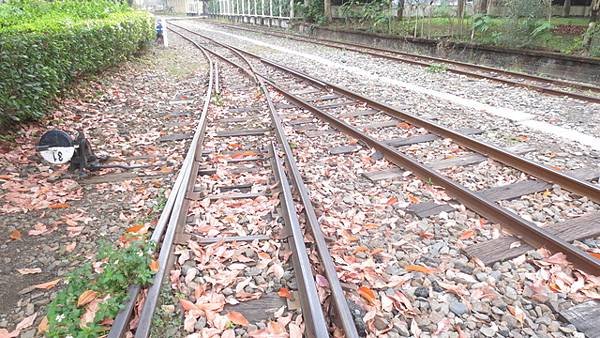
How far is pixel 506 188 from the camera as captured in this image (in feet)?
14.5

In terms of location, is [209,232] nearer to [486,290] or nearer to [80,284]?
[80,284]

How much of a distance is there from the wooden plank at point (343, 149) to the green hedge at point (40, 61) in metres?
4.45

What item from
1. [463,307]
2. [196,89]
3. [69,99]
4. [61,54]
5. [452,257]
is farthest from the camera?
[196,89]

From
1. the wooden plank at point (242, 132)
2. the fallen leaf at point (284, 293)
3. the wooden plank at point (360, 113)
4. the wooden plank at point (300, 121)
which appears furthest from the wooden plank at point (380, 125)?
the fallen leaf at point (284, 293)

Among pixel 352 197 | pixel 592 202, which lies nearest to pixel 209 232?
pixel 352 197

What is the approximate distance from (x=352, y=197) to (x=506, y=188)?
168 cm

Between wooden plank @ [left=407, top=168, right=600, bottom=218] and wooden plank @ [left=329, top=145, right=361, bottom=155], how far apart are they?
172cm

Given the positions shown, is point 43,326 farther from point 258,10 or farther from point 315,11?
point 258,10

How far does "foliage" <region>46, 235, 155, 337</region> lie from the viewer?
256 centimetres

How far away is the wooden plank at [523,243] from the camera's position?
3.32 meters

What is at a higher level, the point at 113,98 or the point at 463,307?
the point at 113,98

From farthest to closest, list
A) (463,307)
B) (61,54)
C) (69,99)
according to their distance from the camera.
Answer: (69,99) < (61,54) < (463,307)

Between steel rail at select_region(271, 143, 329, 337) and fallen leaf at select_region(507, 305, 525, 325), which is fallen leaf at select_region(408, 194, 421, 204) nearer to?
steel rail at select_region(271, 143, 329, 337)

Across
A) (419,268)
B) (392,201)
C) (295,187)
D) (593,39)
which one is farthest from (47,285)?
(593,39)
